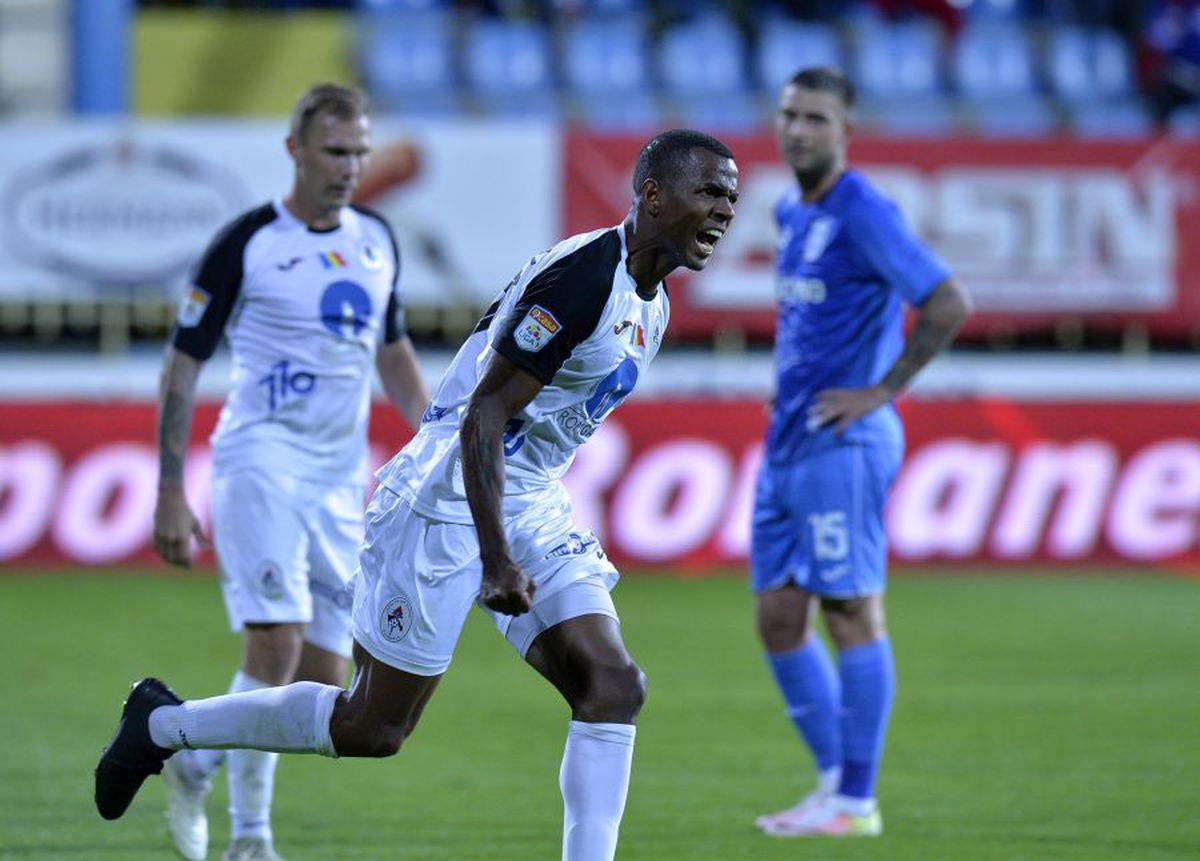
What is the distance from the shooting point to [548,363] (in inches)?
174

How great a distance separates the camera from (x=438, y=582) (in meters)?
4.71

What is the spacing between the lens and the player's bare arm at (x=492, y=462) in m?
4.38

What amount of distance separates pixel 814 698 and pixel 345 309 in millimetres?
2019

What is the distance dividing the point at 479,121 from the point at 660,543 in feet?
14.5

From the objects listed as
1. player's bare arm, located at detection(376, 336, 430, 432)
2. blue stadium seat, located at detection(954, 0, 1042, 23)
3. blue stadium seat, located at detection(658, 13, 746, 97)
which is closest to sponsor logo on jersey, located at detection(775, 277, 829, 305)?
player's bare arm, located at detection(376, 336, 430, 432)

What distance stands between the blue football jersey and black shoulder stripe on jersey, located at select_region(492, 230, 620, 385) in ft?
6.91

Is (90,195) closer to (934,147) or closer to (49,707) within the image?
(934,147)

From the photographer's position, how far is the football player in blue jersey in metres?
6.40

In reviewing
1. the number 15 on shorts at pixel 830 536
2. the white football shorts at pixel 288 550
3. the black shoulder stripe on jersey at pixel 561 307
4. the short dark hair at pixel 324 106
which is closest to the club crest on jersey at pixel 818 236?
the number 15 on shorts at pixel 830 536

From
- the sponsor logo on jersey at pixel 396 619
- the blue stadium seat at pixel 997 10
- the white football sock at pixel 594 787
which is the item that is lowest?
the white football sock at pixel 594 787

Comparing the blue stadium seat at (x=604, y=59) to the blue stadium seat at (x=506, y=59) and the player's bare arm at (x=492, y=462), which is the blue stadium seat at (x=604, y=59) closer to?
the blue stadium seat at (x=506, y=59)

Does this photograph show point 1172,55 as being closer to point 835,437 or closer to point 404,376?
point 835,437

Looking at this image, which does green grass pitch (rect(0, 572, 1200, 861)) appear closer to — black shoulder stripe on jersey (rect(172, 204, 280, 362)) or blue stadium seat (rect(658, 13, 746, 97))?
black shoulder stripe on jersey (rect(172, 204, 280, 362))

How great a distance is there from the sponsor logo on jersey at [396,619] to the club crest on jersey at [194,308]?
1.55 m
